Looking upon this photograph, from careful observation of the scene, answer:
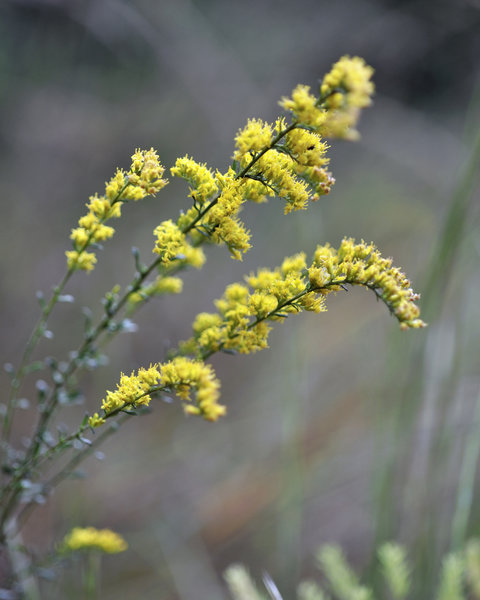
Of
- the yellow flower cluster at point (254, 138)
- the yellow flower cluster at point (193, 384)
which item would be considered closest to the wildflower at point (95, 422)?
the yellow flower cluster at point (193, 384)

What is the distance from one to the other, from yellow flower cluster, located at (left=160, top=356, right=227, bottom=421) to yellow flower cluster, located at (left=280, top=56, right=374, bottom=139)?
1.40ft

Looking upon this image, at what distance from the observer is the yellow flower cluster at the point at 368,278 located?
819 millimetres

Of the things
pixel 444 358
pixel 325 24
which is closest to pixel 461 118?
pixel 325 24

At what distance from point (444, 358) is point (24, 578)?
1532 mm

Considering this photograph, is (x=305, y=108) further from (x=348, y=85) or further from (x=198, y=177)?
(x=198, y=177)

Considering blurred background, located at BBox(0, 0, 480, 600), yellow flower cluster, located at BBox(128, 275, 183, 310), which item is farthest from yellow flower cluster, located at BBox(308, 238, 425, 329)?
blurred background, located at BBox(0, 0, 480, 600)

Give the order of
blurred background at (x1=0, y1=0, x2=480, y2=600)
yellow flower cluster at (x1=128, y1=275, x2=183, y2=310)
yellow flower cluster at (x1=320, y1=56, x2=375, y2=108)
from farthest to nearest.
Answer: blurred background at (x1=0, y1=0, x2=480, y2=600) < yellow flower cluster at (x1=128, y1=275, x2=183, y2=310) < yellow flower cluster at (x1=320, y1=56, x2=375, y2=108)

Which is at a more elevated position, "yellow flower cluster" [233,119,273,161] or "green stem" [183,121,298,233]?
"yellow flower cluster" [233,119,273,161]

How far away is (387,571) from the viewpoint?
117cm

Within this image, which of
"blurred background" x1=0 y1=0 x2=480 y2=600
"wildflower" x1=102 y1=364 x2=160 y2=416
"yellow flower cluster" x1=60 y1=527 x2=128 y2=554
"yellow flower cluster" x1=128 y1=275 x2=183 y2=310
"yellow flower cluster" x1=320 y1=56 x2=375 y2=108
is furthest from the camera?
"blurred background" x1=0 y1=0 x2=480 y2=600

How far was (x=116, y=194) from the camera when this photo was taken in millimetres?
899

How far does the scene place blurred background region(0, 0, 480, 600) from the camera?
174 centimetres

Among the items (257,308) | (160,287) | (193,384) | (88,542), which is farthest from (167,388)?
(88,542)

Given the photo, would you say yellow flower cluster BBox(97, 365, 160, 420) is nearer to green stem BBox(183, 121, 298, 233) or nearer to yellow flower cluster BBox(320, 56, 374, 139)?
green stem BBox(183, 121, 298, 233)
